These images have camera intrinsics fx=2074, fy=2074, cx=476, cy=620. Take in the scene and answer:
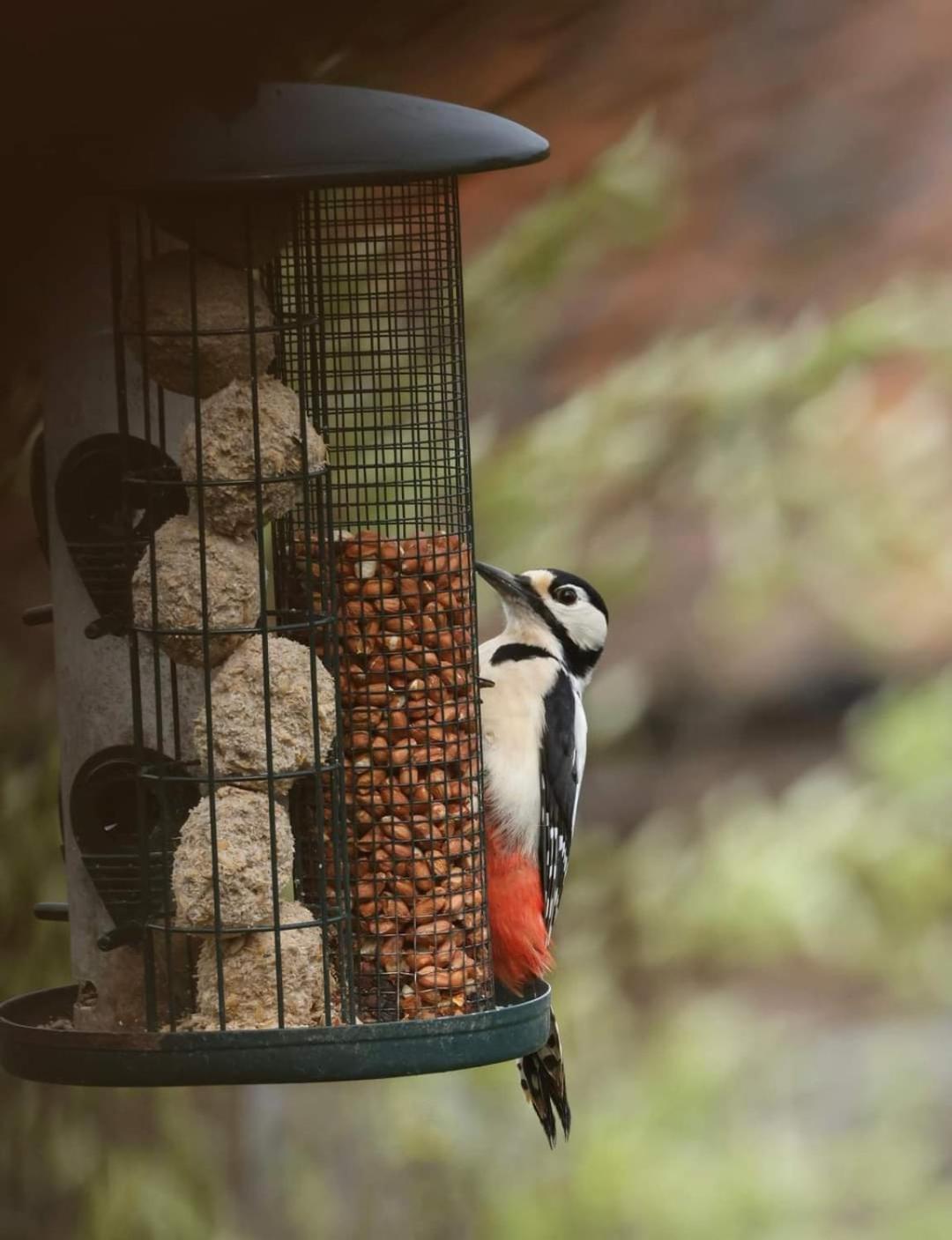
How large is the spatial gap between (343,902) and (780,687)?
3280 millimetres

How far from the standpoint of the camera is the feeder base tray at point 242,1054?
3.90 metres

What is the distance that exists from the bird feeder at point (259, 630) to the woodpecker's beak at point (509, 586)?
2.13 feet

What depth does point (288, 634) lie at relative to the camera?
4551 millimetres

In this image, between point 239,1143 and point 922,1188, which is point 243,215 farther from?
point 922,1188

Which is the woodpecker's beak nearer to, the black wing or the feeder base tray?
the black wing

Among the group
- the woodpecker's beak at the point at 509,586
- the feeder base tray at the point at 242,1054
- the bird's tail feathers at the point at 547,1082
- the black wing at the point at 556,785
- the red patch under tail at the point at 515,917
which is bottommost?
the bird's tail feathers at the point at 547,1082

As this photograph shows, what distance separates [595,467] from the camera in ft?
18.6

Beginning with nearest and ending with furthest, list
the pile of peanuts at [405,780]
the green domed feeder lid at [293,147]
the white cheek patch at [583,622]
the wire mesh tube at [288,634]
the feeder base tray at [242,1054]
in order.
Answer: the green domed feeder lid at [293,147] < the feeder base tray at [242,1054] < the wire mesh tube at [288,634] < the pile of peanuts at [405,780] < the white cheek patch at [583,622]

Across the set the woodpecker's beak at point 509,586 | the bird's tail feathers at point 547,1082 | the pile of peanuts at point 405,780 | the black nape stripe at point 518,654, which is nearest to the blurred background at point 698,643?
the woodpecker's beak at point 509,586

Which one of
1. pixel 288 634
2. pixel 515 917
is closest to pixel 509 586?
pixel 515 917

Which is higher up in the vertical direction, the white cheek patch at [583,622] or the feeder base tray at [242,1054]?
the white cheek patch at [583,622]

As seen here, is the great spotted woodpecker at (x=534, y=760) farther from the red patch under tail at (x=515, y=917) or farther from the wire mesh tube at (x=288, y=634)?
the wire mesh tube at (x=288, y=634)

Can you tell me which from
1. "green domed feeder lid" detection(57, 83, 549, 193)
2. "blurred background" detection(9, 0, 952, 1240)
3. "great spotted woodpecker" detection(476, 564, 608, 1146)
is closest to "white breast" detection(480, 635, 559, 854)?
"great spotted woodpecker" detection(476, 564, 608, 1146)

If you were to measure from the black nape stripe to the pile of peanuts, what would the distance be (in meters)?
0.92
